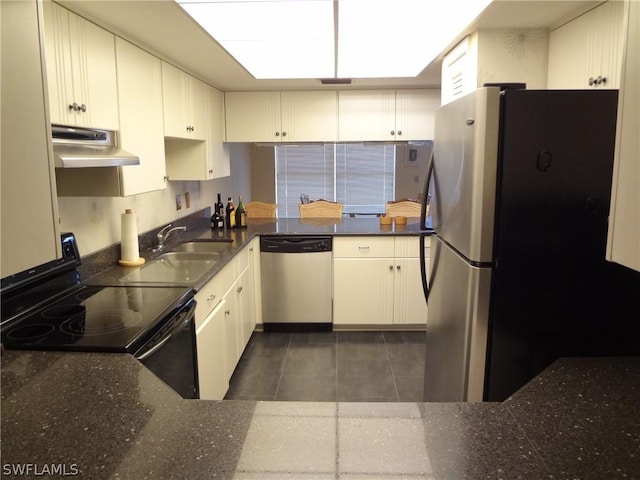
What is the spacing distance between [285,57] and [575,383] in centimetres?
214

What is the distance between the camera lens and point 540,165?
1537mm

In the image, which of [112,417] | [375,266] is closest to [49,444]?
[112,417]

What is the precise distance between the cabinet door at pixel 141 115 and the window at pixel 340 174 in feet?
9.79

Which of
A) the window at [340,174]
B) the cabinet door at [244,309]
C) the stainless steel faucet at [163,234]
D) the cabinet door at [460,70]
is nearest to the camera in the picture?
the cabinet door at [460,70]

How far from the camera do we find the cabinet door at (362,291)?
12.4 ft

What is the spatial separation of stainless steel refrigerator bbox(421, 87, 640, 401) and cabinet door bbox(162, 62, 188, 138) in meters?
1.71

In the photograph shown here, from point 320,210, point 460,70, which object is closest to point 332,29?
point 460,70

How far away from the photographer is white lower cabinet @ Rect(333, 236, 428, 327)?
3742mm

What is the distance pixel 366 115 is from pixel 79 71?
2.69m

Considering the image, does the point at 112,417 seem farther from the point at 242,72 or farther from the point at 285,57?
the point at 242,72

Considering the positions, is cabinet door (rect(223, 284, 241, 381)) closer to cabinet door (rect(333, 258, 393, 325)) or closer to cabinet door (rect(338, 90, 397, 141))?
cabinet door (rect(333, 258, 393, 325))

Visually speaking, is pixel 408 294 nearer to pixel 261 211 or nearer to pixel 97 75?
pixel 261 211

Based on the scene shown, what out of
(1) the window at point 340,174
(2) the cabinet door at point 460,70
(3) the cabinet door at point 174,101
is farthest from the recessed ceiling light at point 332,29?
(1) the window at point 340,174

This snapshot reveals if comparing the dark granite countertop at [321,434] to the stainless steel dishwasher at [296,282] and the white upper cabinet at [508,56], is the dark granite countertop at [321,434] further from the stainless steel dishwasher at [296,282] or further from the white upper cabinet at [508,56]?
the stainless steel dishwasher at [296,282]
